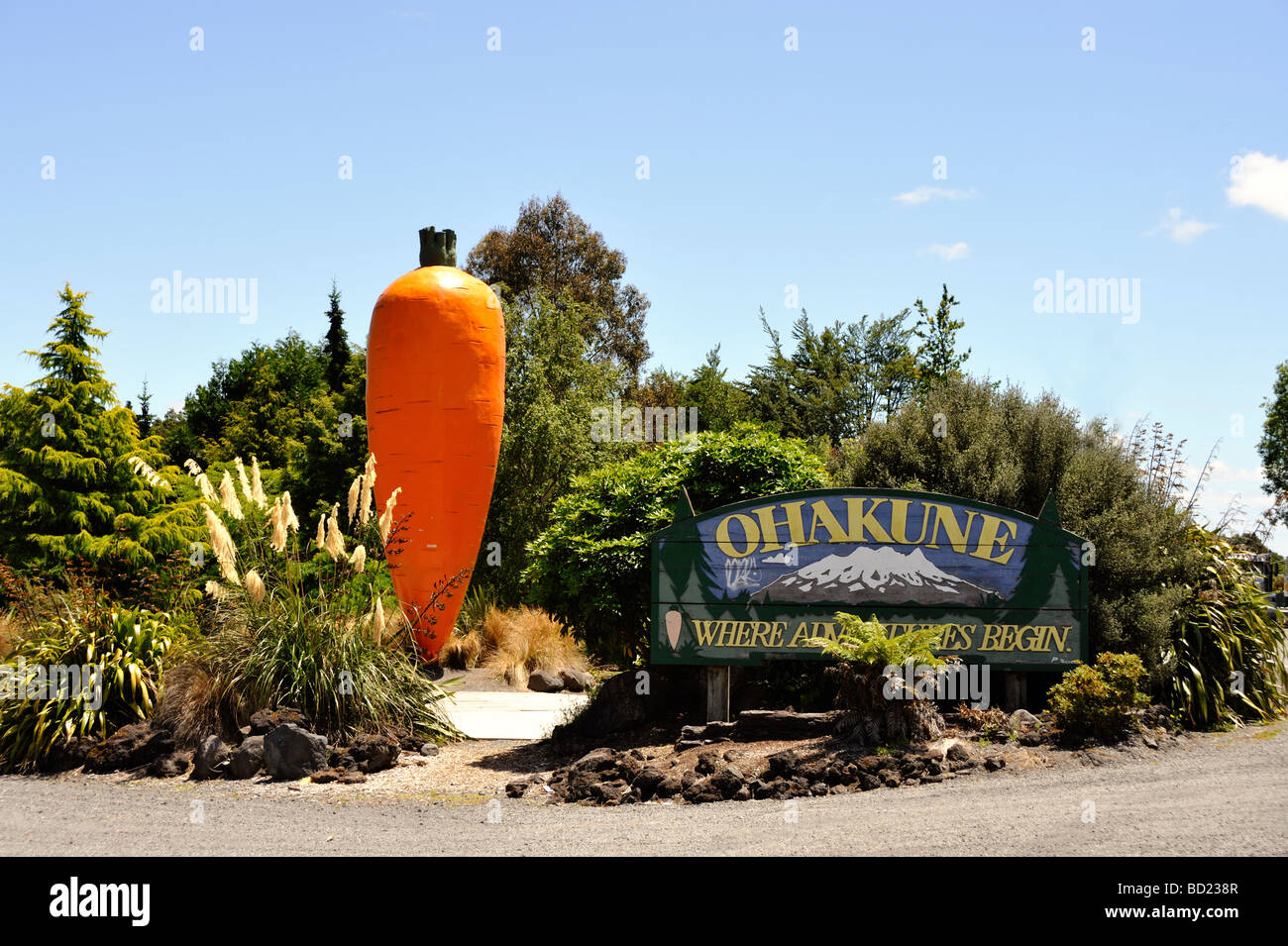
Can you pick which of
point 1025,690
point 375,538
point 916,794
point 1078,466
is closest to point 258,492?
point 375,538

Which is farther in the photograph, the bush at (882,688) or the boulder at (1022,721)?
the boulder at (1022,721)

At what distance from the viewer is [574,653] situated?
15203 mm

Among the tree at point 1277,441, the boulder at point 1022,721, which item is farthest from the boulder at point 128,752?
the tree at point 1277,441

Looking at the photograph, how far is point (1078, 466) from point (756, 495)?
3419mm

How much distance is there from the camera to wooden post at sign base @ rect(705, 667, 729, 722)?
901 cm

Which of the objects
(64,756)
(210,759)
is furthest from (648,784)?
(64,756)

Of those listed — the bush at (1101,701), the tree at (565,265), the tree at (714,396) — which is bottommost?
the bush at (1101,701)

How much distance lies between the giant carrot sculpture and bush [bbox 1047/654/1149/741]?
25.4 feet

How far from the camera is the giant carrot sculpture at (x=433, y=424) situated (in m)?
13.2

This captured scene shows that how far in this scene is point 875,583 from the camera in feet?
29.7

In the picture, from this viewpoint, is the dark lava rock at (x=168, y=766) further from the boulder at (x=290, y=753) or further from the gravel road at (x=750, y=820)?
the boulder at (x=290, y=753)

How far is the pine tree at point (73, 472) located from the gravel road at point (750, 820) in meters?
11.2

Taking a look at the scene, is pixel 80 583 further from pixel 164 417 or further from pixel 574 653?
pixel 164 417

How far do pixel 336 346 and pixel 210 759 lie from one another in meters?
33.7
